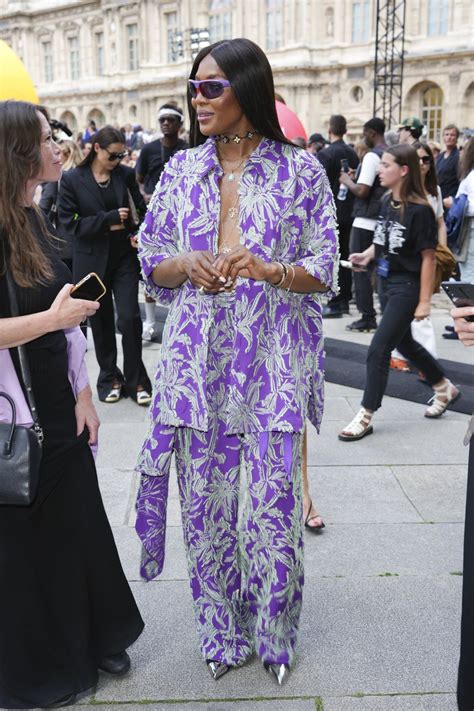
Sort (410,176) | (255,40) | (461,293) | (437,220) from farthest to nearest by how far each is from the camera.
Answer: (255,40) → (437,220) → (410,176) → (461,293)

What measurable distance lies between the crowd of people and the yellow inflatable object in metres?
4.15

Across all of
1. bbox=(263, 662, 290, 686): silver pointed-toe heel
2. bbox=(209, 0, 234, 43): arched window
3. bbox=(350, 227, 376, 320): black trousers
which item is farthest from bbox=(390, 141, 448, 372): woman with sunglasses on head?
bbox=(209, 0, 234, 43): arched window

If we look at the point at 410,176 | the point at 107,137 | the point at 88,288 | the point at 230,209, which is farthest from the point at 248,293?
the point at 107,137

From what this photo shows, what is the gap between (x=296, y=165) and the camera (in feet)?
7.80

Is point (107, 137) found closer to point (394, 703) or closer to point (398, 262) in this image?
point (398, 262)

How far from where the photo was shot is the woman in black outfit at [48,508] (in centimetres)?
214

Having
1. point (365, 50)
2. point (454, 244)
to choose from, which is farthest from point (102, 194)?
point (365, 50)

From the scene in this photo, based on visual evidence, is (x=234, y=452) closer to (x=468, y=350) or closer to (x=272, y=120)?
(x=272, y=120)

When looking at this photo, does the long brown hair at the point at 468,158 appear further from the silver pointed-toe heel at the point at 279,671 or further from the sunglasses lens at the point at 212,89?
the silver pointed-toe heel at the point at 279,671

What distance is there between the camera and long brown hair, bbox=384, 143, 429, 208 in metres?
4.63

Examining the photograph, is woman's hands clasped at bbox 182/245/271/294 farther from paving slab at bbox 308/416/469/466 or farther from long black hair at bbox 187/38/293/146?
paving slab at bbox 308/416/469/466

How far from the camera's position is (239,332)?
7.65 feet

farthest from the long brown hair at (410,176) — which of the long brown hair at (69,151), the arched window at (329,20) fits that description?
the arched window at (329,20)

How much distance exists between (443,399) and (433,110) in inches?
1254
